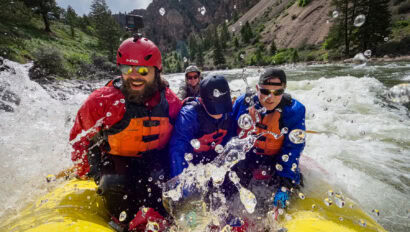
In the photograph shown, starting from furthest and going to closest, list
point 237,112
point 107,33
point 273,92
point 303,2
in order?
point 303,2, point 107,33, point 237,112, point 273,92

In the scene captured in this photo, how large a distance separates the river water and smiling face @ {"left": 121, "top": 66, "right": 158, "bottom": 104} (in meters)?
1.85

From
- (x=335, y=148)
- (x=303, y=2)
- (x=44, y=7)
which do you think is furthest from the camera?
(x=303, y=2)

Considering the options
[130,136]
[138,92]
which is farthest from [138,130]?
[138,92]

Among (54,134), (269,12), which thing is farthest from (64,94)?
(269,12)

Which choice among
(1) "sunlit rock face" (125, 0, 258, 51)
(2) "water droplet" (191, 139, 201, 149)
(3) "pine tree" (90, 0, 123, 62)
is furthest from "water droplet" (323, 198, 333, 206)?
(1) "sunlit rock face" (125, 0, 258, 51)

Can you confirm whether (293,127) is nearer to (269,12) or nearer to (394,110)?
(394,110)

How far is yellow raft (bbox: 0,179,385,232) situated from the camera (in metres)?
2.03

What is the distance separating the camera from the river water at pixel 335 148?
3.16 m

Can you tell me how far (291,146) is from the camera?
114 inches

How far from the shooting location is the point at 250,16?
302 ft

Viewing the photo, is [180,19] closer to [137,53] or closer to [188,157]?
[137,53]

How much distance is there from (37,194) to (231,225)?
100 inches

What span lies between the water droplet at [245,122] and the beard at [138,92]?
1.31m

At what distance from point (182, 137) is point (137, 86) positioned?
2.66 ft
